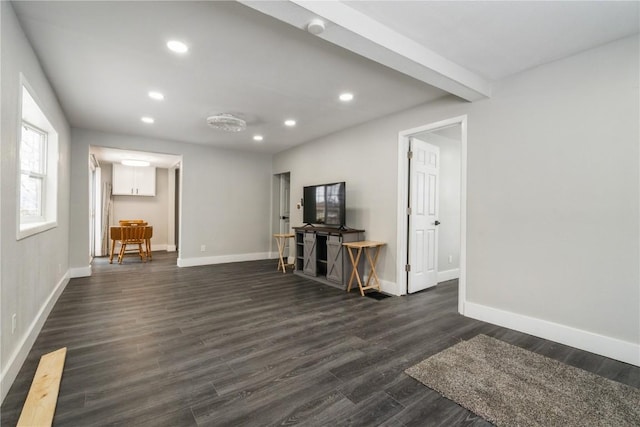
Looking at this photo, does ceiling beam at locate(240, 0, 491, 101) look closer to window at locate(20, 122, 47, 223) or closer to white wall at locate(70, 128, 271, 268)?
window at locate(20, 122, 47, 223)

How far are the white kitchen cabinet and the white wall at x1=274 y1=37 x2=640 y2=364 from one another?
8002 mm

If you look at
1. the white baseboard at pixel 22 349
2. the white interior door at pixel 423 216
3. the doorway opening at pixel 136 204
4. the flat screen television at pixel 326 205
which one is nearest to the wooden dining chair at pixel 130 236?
the doorway opening at pixel 136 204

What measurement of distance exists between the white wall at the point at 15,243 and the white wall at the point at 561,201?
3926mm

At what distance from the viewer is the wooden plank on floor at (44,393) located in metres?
1.55

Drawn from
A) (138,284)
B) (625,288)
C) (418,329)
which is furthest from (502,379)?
(138,284)

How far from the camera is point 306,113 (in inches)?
163

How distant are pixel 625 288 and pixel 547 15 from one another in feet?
7.16

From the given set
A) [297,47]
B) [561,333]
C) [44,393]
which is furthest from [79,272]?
[561,333]

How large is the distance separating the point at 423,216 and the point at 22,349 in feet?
14.6

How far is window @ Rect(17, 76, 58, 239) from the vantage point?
9.36 feet

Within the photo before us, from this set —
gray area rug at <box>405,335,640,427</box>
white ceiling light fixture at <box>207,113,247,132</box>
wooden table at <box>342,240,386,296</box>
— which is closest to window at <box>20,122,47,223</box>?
white ceiling light fixture at <box>207,113,247,132</box>

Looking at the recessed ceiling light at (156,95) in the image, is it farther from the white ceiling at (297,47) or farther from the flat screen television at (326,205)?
the flat screen television at (326,205)

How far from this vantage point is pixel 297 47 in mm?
2457

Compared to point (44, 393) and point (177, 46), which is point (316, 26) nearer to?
point (177, 46)
